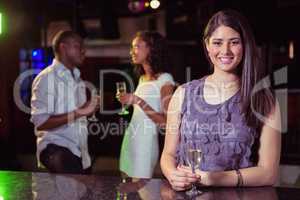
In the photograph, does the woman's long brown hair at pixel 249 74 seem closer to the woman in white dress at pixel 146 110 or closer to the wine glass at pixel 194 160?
the wine glass at pixel 194 160

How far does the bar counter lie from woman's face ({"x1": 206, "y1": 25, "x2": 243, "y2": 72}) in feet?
1.35

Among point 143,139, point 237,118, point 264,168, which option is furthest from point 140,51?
point 264,168

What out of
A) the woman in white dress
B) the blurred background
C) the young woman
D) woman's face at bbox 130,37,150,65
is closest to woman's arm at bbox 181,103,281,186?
the young woman

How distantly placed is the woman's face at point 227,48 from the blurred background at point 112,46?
9.94 feet

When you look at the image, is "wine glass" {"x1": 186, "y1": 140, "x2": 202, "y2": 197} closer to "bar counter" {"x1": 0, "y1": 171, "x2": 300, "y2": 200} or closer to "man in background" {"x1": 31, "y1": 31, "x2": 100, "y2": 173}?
"bar counter" {"x1": 0, "y1": 171, "x2": 300, "y2": 200}

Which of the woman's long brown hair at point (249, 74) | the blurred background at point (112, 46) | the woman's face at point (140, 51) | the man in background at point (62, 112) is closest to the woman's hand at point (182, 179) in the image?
the woman's long brown hair at point (249, 74)

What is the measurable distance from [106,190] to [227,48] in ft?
1.98

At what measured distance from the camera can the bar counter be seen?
1385 millimetres

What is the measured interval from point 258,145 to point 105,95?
186 inches

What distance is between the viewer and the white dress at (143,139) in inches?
108

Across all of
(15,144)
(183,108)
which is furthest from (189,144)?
(15,144)

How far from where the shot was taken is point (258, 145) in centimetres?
157

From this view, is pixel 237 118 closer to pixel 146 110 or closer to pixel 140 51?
pixel 146 110

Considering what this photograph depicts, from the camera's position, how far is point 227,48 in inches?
61.1
